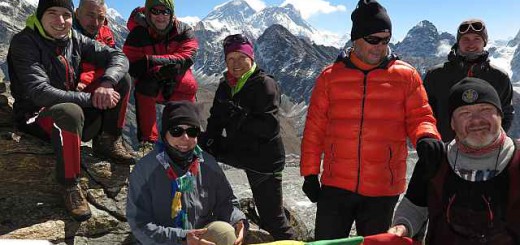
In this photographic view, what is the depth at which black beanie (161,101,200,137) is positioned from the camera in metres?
6.11

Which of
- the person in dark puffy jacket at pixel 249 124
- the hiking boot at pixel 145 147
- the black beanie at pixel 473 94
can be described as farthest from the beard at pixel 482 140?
the hiking boot at pixel 145 147

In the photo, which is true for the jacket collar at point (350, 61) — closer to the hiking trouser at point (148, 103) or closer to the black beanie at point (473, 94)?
the black beanie at point (473, 94)

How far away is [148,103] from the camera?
33.3 feet

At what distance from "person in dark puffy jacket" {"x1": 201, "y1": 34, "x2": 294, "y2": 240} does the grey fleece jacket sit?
1.78 metres

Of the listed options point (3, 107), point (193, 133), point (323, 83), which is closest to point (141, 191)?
point (193, 133)

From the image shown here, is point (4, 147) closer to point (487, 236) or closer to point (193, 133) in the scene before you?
point (193, 133)

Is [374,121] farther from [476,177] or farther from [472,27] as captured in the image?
[472,27]

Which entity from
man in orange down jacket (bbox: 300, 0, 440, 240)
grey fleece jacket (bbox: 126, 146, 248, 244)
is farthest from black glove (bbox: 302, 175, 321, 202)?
grey fleece jacket (bbox: 126, 146, 248, 244)

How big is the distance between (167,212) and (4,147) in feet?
15.0

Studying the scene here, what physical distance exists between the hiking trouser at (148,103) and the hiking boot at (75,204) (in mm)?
2507

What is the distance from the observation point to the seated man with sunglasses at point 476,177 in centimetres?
490

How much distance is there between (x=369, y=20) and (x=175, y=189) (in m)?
3.81

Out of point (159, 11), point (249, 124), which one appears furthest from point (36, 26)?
point (249, 124)

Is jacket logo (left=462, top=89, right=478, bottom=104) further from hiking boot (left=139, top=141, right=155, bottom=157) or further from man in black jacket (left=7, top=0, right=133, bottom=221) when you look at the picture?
hiking boot (left=139, top=141, right=155, bottom=157)
